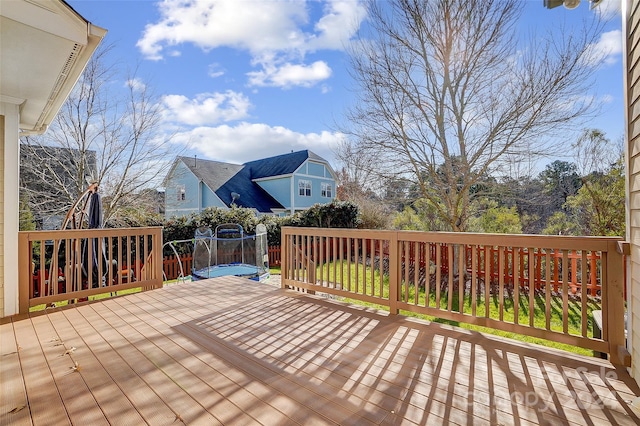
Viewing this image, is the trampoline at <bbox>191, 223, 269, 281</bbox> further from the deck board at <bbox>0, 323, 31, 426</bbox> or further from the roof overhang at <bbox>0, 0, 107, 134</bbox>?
the deck board at <bbox>0, 323, 31, 426</bbox>

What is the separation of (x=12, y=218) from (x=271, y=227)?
8.50 m

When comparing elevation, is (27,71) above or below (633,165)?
above

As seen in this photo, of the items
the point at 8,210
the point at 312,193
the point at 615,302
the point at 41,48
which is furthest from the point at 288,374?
the point at 312,193

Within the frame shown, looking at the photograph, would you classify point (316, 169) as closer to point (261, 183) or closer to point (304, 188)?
point (304, 188)

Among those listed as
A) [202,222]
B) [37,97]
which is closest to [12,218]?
[37,97]

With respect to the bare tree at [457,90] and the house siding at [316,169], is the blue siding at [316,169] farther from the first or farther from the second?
the bare tree at [457,90]

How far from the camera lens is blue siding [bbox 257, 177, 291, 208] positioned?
18.9 metres

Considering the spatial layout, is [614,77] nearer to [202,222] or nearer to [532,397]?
[532,397]

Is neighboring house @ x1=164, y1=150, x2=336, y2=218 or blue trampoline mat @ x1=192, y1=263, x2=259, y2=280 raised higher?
neighboring house @ x1=164, y1=150, x2=336, y2=218

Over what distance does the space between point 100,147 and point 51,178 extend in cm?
156

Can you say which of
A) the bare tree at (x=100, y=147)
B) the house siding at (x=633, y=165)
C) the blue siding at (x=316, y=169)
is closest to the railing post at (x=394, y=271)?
the house siding at (x=633, y=165)

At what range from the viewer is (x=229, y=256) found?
8.18 meters

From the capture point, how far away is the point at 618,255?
2.38 metres

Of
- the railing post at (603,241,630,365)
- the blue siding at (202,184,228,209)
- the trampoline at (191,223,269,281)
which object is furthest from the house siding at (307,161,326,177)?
the railing post at (603,241,630,365)
